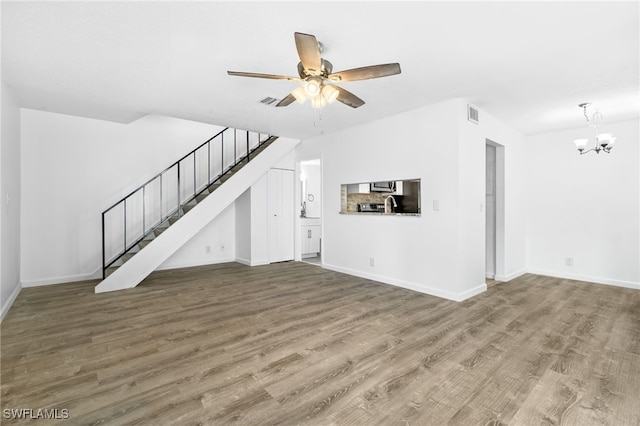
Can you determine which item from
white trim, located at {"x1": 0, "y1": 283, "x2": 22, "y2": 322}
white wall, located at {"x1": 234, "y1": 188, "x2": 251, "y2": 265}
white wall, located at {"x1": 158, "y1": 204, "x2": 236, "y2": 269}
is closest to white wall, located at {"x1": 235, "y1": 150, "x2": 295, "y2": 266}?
white wall, located at {"x1": 234, "y1": 188, "x2": 251, "y2": 265}

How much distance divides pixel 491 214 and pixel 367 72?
13.3 ft

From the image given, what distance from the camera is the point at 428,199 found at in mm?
4145

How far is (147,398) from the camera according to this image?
188 cm

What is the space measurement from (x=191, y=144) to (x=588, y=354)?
6.62m

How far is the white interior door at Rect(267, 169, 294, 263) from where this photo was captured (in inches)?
255

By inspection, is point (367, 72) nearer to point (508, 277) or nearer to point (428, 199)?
point (428, 199)

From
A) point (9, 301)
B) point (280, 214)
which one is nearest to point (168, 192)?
point (280, 214)

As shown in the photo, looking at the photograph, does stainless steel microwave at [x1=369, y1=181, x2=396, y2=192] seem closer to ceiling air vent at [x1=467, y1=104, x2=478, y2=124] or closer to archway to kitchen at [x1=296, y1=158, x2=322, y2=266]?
ceiling air vent at [x1=467, y1=104, x2=478, y2=124]

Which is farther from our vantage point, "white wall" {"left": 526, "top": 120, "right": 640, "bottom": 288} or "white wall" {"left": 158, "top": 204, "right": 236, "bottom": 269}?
"white wall" {"left": 158, "top": 204, "right": 236, "bottom": 269}

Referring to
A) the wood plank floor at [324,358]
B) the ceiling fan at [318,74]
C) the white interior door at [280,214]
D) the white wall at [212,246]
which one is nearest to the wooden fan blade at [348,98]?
the ceiling fan at [318,74]

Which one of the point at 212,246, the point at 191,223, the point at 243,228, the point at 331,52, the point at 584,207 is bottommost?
the point at 212,246

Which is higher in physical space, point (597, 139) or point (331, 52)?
point (331, 52)

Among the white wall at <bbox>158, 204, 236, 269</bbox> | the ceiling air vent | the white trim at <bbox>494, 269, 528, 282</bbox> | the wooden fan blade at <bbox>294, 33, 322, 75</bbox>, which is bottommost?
the white trim at <bbox>494, 269, 528, 282</bbox>
